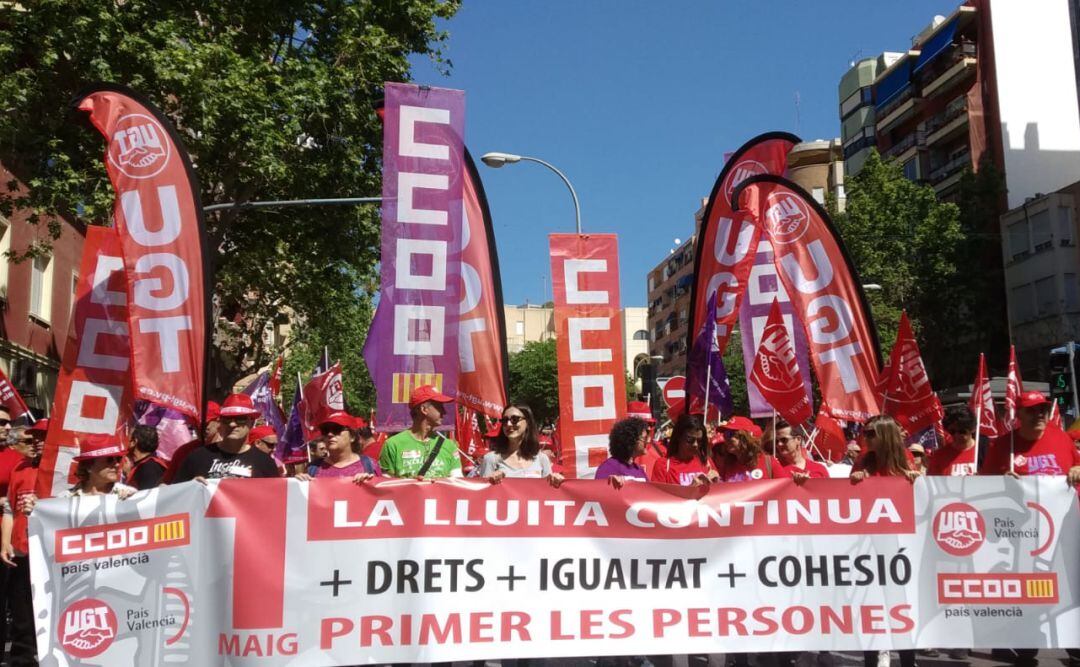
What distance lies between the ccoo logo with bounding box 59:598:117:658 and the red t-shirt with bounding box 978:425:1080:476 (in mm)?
5599

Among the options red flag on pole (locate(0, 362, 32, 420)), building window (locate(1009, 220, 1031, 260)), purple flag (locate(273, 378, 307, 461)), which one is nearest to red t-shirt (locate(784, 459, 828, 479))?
red flag on pole (locate(0, 362, 32, 420))

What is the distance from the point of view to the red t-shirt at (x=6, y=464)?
791cm

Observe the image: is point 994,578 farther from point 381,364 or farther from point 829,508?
point 381,364

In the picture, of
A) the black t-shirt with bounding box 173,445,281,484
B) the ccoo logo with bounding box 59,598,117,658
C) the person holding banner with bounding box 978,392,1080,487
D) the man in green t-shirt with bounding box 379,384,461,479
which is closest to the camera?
the ccoo logo with bounding box 59,598,117,658

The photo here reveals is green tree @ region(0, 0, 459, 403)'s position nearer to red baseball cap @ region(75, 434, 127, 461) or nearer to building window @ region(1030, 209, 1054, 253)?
red baseball cap @ region(75, 434, 127, 461)

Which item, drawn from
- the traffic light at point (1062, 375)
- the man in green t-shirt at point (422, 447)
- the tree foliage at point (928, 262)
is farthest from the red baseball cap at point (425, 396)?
the tree foliage at point (928, 262)

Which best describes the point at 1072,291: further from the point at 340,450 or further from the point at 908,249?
the point at 340,450

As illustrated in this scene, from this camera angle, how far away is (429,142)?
796 centimetres

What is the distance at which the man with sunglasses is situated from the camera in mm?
6277

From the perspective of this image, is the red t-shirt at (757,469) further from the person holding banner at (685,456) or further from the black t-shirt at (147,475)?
the black t-shirt at (147,475)

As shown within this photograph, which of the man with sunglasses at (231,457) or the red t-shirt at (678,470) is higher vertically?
the man with sunglasses at (231,457)

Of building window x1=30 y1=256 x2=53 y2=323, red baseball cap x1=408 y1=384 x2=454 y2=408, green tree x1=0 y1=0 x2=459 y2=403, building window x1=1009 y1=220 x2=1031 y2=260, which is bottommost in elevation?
red baseball cap x1=408 y1=384 x2=454 y2=408

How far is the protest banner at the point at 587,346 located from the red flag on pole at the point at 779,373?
5.87 ft

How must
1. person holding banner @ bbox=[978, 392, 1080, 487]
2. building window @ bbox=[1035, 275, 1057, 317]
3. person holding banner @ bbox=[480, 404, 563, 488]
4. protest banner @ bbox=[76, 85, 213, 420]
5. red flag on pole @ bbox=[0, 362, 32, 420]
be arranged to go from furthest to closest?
building window @ bbox=[1035, 275, 1057, 317] < red flag on pole @ bbox=[0, 362, 32, 420] < person holding banner @ bbox=[978, 392, 1080, 487] < protest banner @ bbox=[76, 85, 213, 420] < person holding banner @ bbox=[480, 404, 563, 488]
